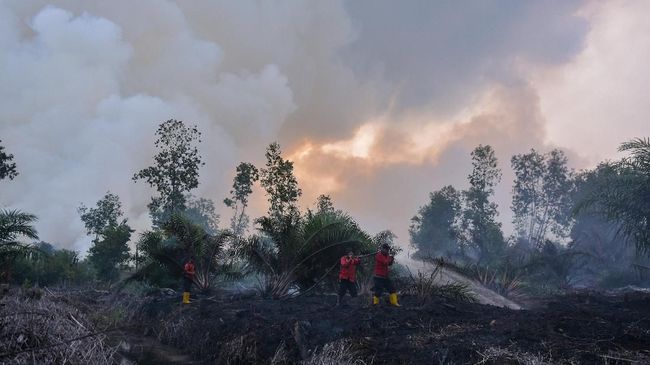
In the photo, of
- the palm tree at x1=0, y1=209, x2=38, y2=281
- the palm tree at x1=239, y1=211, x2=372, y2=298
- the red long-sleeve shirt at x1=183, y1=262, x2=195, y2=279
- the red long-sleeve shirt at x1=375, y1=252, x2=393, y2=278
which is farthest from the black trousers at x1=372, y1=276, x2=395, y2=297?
the palm tree at x1=0, y1=209, x2=38, y2=281

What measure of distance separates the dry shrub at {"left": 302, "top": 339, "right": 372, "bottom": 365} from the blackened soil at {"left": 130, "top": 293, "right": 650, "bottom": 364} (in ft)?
0.53

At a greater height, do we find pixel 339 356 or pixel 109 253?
pixel 109 253

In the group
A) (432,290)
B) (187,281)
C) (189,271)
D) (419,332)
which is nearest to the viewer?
(419,332)

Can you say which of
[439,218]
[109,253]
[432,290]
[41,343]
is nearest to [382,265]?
[432,290]

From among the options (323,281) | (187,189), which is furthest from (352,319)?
(187,189)

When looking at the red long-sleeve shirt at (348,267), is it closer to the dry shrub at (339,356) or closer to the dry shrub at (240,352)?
the dry shrub at (240,352)

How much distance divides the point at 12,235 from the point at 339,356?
54.4ft

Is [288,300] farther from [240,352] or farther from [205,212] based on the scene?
[205,212]

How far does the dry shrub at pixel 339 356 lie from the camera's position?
7.38m

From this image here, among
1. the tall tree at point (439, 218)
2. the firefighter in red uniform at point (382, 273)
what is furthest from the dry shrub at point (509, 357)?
the tall tree at point (439, 218)

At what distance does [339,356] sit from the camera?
24.4 feet

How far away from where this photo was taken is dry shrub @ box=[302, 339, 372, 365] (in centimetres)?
738

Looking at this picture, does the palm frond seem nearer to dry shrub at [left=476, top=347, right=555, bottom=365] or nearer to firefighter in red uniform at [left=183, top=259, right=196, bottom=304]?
firefighter in red uniform at [left=183, top=259, right=196, bottom=304]

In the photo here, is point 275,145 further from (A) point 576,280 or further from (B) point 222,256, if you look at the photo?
(A) point 576,280
